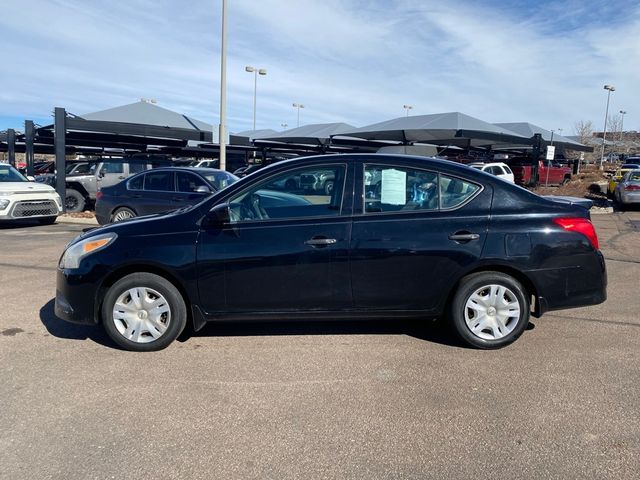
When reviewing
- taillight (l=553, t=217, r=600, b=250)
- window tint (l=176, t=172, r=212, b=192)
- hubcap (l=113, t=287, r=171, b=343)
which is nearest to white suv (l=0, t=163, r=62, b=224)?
window tint (l=176, t=172, r=212, b=192)

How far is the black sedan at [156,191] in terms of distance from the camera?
1030 cm

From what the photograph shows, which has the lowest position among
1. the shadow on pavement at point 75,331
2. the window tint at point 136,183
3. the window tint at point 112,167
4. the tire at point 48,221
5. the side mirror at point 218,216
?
the shadow on pavement at point 75,331

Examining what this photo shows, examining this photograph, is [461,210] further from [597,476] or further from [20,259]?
[20,259]

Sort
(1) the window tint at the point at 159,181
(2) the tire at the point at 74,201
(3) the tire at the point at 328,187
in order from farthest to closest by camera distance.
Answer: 1. (2) the tire at the point at 74,201
2. (1) the window tint at the point at 159,181
3. (3) the tire at the point at 328,187

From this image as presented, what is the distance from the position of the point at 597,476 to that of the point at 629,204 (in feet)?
60.4

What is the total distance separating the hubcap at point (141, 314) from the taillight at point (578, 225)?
3.34m

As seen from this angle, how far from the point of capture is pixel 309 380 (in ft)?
12.5

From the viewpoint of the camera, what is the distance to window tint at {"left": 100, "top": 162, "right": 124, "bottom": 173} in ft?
55.4

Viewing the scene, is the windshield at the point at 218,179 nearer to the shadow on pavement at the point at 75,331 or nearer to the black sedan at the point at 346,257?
the shadow on pavement at the point at 75,331

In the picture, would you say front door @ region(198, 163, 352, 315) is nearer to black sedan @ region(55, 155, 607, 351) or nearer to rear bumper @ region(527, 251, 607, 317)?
black sedan @ region(55, 155, 607, 351)

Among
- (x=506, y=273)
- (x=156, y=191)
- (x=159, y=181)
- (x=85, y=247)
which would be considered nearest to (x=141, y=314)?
(x=85, y=247)

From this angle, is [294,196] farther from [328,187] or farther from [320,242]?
[320,242]

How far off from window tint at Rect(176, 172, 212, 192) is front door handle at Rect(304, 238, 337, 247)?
649 centimetres

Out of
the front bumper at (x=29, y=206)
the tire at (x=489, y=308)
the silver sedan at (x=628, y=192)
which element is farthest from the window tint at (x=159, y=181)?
the silver sedan at (x=628, y=192)
